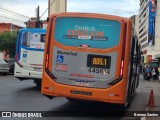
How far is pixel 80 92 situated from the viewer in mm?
12227

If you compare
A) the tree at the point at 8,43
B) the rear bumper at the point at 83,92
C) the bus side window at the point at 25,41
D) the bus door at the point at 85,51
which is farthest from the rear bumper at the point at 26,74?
the tree at the point at 8,43

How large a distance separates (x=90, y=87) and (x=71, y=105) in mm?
3130

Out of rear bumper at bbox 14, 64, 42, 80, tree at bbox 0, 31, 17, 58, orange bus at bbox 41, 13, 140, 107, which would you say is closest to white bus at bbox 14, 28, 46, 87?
rear bumper at bbox 14, 64, 42, 80

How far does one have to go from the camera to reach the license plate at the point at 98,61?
12125 mm

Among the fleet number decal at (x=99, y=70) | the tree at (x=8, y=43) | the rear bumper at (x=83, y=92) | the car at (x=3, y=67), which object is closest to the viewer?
the rear bumper at (x=83, y=92)

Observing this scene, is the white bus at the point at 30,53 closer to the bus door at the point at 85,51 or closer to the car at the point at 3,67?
the bus door at the point at 85,51

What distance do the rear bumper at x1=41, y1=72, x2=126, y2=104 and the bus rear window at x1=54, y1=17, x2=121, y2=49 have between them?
1232 mm

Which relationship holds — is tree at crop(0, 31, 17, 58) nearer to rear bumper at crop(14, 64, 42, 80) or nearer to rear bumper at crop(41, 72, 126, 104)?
rear bumper at crop(14, 64, 42, 80)

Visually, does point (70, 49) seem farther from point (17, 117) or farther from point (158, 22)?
point (158, 22)

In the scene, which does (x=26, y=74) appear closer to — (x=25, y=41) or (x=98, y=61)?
(x=25, y=41)

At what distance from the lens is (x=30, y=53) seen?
20844 mm

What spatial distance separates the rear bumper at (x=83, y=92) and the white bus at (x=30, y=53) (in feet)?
26.4

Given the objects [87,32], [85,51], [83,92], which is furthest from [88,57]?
[83,92]

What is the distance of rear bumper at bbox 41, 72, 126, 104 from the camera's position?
11977 millimetres
